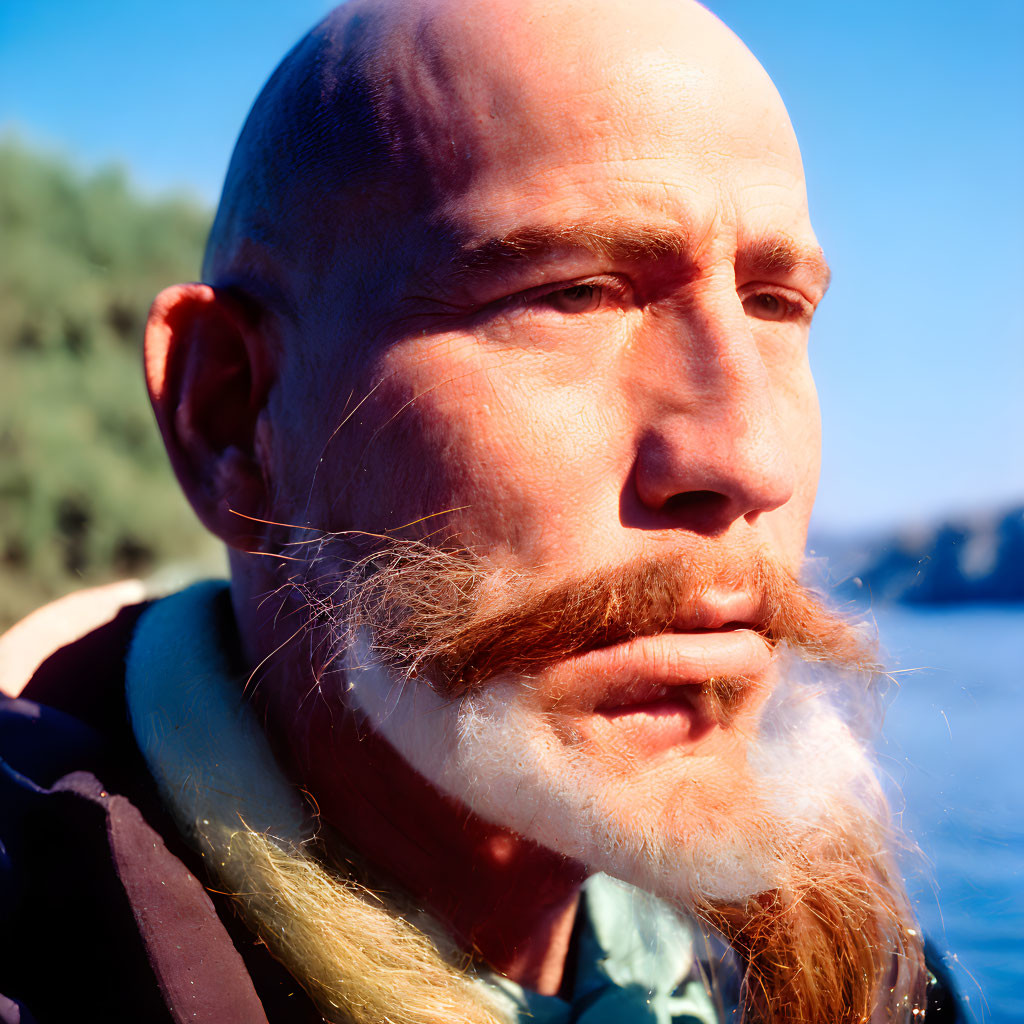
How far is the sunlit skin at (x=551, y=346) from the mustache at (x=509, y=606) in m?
0.02

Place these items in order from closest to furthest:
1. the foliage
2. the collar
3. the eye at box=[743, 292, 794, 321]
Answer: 1. the collar
2. the eye at box=[743, 292, 794, 321]
3. the foliage

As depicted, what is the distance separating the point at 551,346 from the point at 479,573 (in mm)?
330

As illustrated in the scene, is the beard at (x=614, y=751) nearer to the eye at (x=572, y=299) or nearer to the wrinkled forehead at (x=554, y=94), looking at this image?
the eye at (x=572, y=299)

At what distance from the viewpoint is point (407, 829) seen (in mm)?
1452

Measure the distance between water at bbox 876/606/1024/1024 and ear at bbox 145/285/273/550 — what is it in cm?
109

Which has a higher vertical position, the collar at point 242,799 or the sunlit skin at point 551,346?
the sunlit skin at point 551,346

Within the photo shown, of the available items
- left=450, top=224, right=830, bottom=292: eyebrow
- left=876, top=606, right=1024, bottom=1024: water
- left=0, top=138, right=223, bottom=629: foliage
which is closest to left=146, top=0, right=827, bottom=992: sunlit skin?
left=450, top=224, right=830, bottom=292: eyebrow

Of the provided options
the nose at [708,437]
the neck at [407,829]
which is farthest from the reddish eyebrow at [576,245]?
the neck at [407,829]

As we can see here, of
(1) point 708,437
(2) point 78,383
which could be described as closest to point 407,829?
(1) point 708,437

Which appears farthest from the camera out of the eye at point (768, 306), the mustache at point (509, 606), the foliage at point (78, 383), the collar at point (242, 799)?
the foliage at point (78, 383)

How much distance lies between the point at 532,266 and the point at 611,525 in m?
0.37

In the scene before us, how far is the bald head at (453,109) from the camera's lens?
50.4 inches

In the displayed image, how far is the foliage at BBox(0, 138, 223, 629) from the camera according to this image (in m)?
8.11

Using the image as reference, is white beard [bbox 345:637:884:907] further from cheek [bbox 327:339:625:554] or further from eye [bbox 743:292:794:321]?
eye [bbox 743:292:794:321]
